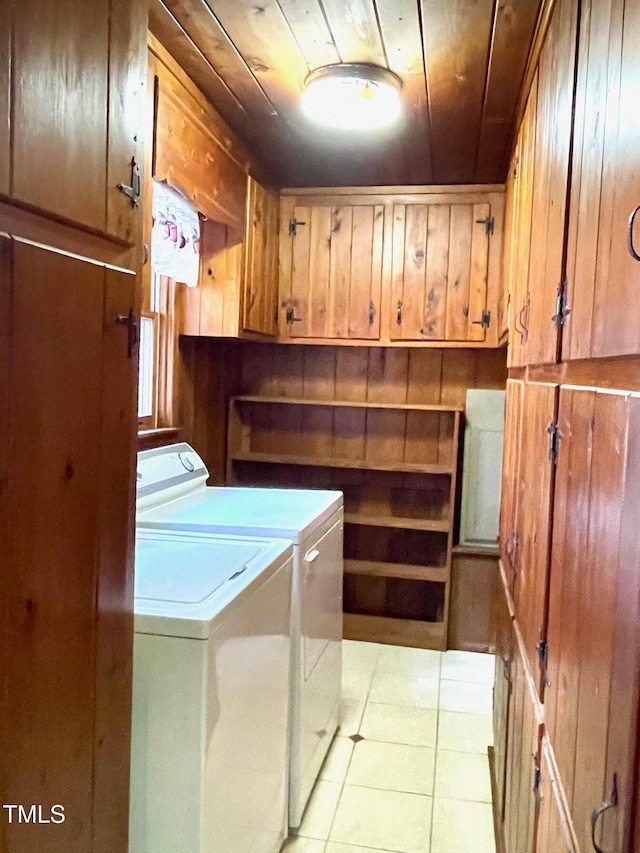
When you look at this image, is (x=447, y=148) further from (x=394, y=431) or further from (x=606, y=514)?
(x=606, y=514)

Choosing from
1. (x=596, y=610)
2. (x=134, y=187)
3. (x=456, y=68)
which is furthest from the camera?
(x=456, y=68)

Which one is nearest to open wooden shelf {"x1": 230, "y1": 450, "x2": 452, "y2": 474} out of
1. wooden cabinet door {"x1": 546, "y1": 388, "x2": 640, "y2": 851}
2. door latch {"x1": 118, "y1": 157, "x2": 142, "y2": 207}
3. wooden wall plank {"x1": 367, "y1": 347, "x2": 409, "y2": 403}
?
wooden wall plank {"x1": 367, "y1": 347, "x2": 409, "y2": 403}

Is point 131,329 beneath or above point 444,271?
beneath

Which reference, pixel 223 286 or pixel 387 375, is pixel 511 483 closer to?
pixel 223 286

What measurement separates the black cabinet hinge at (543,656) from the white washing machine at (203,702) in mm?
658

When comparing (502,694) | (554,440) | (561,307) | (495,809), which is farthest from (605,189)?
(495,809)

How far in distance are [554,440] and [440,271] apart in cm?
215

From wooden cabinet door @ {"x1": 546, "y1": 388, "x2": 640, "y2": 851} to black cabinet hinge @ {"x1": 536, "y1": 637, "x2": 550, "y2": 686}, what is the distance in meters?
0.05

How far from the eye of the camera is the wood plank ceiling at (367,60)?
175 centimetres

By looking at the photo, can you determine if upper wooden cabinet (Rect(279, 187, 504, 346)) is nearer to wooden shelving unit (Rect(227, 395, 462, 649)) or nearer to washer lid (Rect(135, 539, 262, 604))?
wooden shelving unit (Rect(227, 395, 462, 649))

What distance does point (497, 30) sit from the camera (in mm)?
1796

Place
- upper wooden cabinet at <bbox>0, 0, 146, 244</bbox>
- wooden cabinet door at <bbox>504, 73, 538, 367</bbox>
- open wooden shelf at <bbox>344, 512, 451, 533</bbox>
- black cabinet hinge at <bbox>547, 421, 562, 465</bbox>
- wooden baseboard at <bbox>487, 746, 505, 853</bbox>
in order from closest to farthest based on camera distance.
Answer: upper wooden cabinet at <bbox>0, 0, 146, 244</bbox>
black cabinet hinge at <bbox>547, 421, 562, 465</bbox>
wooden cabinet door at <bbox>504, 73, 538, 367</bbox>
wooden baseboard at <bbox>487, 746, 505, 853</bbox>
open wooden shelf at <bbox>344, 512, 451, 533</bbox>

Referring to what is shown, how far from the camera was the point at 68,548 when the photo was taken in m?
0.99

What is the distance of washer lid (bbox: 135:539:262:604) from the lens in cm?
150
